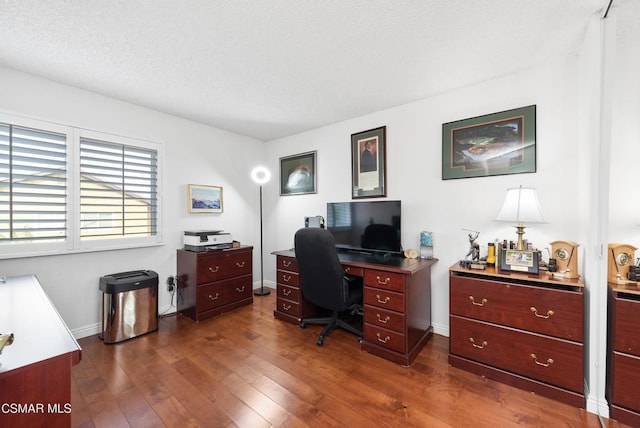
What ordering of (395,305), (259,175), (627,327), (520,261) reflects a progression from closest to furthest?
(627,327)
(520,261)
(395,305)
(259,175)

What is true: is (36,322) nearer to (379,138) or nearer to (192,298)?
(192,298)

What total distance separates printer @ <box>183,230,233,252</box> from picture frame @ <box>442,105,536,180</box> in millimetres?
2564

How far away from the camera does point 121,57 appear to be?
203 cm

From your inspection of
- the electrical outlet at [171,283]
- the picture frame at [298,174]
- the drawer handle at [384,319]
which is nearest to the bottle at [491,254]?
the drawer handle at [384,319]

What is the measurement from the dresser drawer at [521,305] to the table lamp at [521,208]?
357mm

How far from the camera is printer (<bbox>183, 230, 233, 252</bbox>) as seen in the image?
308 cm

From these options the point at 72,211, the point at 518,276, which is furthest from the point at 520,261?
the point at 72,211

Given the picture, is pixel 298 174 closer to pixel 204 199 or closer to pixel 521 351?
pixel 204 199

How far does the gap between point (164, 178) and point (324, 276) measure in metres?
2.22

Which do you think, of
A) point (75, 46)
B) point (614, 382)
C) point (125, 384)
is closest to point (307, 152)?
point (75, 46)

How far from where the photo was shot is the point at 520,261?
6.40 feet

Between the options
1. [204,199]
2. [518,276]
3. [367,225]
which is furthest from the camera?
[204,199]

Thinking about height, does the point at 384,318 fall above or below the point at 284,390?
above

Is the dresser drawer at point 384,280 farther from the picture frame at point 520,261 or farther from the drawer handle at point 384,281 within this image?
the picture frame at point 520,261
